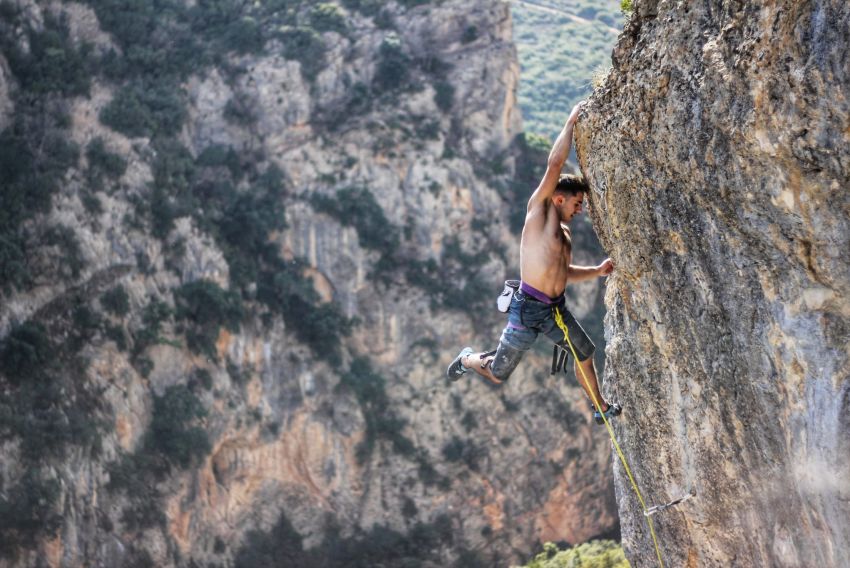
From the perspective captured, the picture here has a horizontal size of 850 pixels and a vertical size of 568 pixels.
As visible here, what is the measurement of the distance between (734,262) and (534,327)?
9.46 ft

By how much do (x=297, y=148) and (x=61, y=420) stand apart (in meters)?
14.1

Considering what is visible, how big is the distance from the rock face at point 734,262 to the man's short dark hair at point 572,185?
0.72 ft

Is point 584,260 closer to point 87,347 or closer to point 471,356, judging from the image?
point 87,347

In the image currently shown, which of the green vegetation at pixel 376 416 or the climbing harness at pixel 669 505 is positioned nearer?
the climbing harness at pixel 669 505

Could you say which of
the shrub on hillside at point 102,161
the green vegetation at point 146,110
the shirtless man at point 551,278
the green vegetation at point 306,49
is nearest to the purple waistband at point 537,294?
the shirtless man at point 551,278

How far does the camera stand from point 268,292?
34938mm

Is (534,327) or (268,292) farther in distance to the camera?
(268,292)

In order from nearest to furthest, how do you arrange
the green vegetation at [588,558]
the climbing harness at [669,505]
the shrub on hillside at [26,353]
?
the climbing harness at [669,505] < the green vegetation at [588,558] < the shrub on hillside at [26,353]

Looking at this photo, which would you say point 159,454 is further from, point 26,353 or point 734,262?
point 734,262

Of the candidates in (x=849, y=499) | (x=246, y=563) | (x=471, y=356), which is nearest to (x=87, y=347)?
(x=246, y=563)

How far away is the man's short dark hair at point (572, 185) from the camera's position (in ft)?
29.3

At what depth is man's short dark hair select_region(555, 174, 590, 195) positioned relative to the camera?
8940mm

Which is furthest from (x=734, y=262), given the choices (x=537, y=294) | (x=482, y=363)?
(x=482, y=363)

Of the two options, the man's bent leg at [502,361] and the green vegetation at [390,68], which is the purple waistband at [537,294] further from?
the green vegetation at [390,68]
